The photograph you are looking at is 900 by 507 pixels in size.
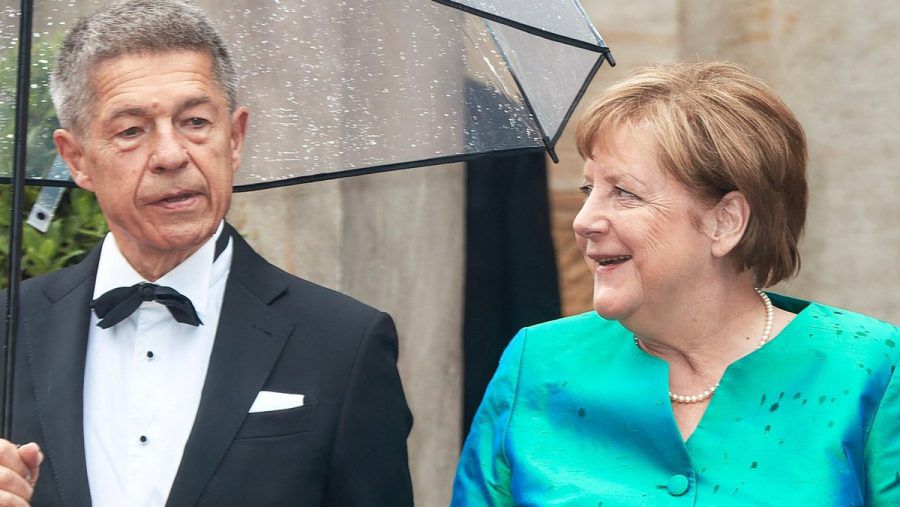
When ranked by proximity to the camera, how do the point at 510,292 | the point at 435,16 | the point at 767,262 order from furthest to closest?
the point at 510,292 → the point at 435,16 → the point at 767,262

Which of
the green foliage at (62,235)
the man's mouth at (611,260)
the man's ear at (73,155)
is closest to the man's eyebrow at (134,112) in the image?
the man's ear at (73,155)

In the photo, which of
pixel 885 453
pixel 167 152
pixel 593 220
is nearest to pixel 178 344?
pixel 167 152

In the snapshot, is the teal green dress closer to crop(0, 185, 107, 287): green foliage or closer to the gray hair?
the gray hair

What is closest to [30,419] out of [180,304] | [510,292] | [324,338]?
[180,304]

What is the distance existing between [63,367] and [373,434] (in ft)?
2.01

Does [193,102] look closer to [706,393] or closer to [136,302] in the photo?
[136,302]

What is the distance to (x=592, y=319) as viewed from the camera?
3.32m

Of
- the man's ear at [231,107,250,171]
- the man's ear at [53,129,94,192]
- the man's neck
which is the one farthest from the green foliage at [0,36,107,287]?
the man's ear at [231,107,250,171]

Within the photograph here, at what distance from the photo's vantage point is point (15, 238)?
2.63 m

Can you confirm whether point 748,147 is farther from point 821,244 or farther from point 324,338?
point 821,244

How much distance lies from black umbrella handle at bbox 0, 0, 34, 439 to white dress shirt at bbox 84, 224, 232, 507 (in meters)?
0.36

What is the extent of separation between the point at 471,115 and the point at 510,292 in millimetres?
1615

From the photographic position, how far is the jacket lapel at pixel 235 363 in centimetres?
293

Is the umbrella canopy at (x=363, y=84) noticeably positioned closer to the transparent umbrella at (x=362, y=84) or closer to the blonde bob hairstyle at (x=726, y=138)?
the transparent umbrella at (x=362, y=84)
